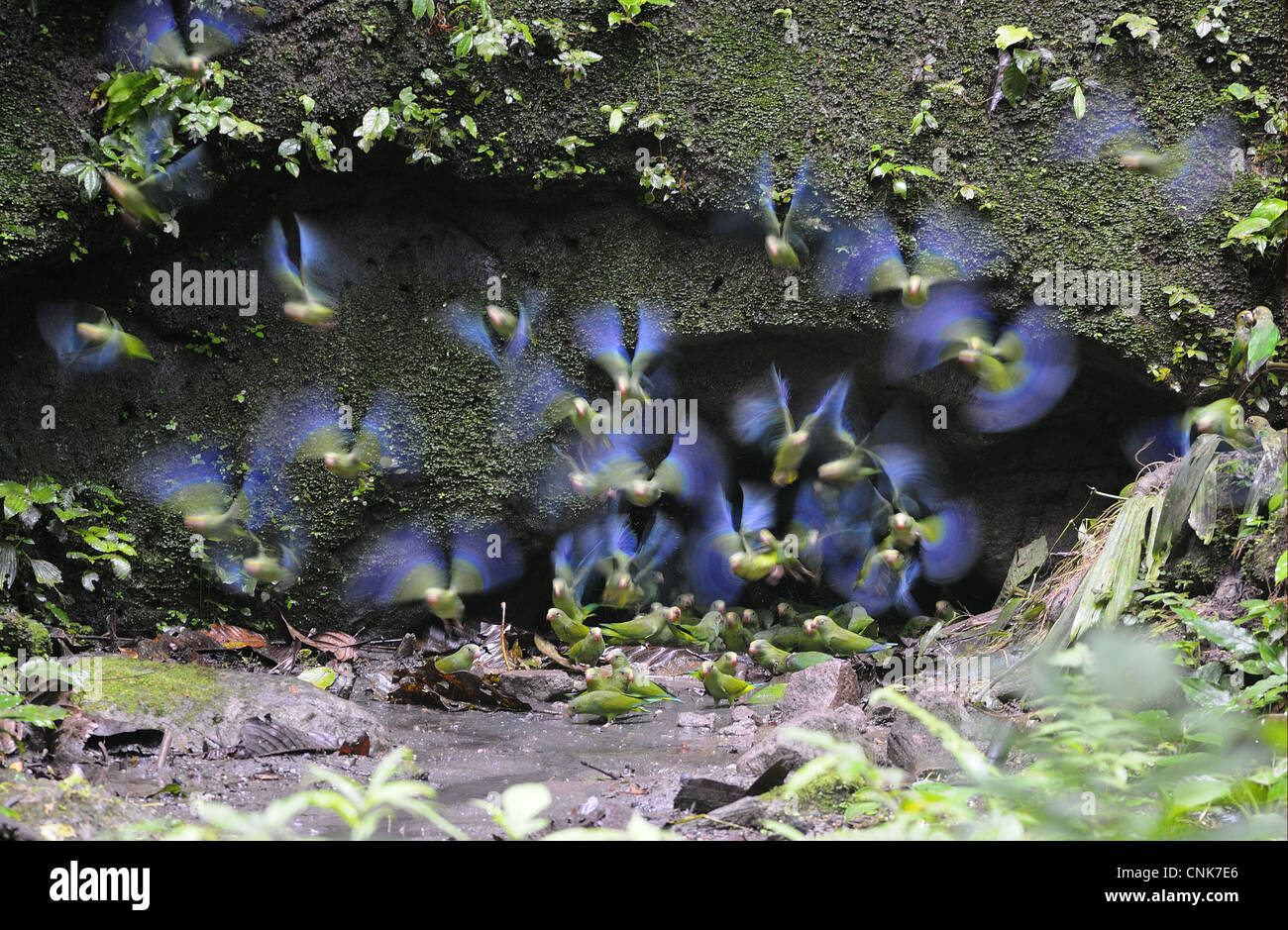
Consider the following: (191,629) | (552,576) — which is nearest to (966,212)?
(552,576)

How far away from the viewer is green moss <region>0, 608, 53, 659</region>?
3.98 meters

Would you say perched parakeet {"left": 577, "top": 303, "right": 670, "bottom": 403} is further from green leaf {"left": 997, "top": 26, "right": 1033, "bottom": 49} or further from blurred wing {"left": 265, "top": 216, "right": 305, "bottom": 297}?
green leaf {"left": 997, "top": 26, "right": 1033, "bottom": 49}

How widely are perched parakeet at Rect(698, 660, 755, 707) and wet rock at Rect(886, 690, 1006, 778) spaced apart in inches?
35.1

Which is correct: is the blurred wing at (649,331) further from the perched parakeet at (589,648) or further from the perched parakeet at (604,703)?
the perched parakeet at (604,703)

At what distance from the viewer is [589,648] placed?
195 inches

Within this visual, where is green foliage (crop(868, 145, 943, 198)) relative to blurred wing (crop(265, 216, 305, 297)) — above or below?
above

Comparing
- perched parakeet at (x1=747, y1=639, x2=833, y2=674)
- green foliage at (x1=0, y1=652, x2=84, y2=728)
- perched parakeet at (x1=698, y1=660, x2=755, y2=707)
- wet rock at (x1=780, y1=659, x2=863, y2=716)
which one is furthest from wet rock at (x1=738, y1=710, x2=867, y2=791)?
green foliage at (x1=0, y1=652, x2=84, y2=728)

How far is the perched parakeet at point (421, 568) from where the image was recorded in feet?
17.4

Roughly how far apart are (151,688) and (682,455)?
293 cm

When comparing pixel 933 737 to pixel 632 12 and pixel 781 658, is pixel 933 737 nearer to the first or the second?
pixel 781 658

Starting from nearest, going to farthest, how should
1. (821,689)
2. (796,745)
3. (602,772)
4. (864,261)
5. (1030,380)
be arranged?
1. (796,745)
2. (602,772)
3. (821,689)
4. (864,261)
5. (1030,380)

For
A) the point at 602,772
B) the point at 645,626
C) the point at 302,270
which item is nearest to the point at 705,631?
the point at 645,626

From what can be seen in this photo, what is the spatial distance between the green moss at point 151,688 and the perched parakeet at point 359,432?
1.41m
